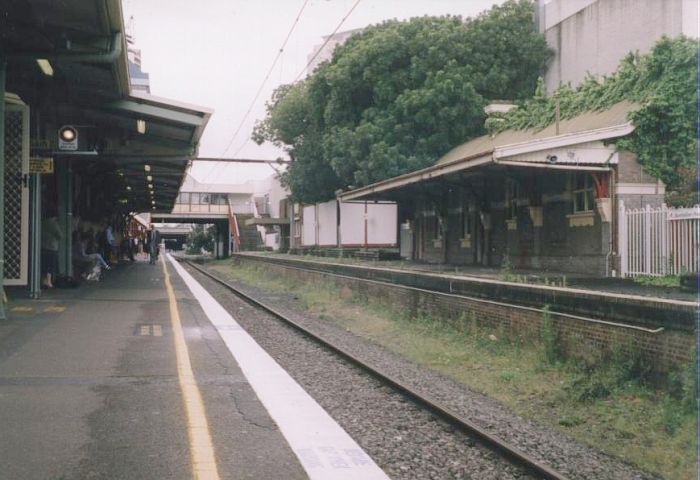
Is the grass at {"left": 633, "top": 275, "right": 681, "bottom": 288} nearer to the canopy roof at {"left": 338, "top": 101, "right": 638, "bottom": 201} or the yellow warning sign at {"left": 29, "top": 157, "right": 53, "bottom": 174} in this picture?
the canopy roof at {"left": 338, "top": 101, "right": 638, "bottom": 201}

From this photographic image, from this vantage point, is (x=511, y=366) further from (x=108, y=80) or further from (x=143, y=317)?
(x=108, y=80)

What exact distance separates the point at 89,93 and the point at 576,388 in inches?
523

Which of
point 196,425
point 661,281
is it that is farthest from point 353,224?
point 196,425

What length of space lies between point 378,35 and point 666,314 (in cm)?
2789

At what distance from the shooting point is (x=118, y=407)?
6.56 metres

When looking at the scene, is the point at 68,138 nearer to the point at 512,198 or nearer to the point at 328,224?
the point at 512,198

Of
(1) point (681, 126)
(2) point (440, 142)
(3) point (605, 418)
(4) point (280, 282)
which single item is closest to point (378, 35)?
(2) point (440, 142)

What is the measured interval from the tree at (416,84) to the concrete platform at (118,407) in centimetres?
2080

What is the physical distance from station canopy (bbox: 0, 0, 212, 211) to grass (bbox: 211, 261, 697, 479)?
23.1ft

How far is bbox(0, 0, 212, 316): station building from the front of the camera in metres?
12.5

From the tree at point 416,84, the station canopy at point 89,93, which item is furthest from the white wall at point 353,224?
the station canopy at point 89,93

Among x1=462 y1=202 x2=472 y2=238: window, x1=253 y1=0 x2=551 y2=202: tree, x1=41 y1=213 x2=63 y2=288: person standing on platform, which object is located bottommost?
x1=41 y1=213 x2=63 y2=288: person standing on platform

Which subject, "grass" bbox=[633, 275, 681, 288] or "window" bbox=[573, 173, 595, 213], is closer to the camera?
"grass" bbox=[633, 275, 681, 288]

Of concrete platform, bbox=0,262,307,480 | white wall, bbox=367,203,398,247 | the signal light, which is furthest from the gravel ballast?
white wall, bbox=367,203,398,247
